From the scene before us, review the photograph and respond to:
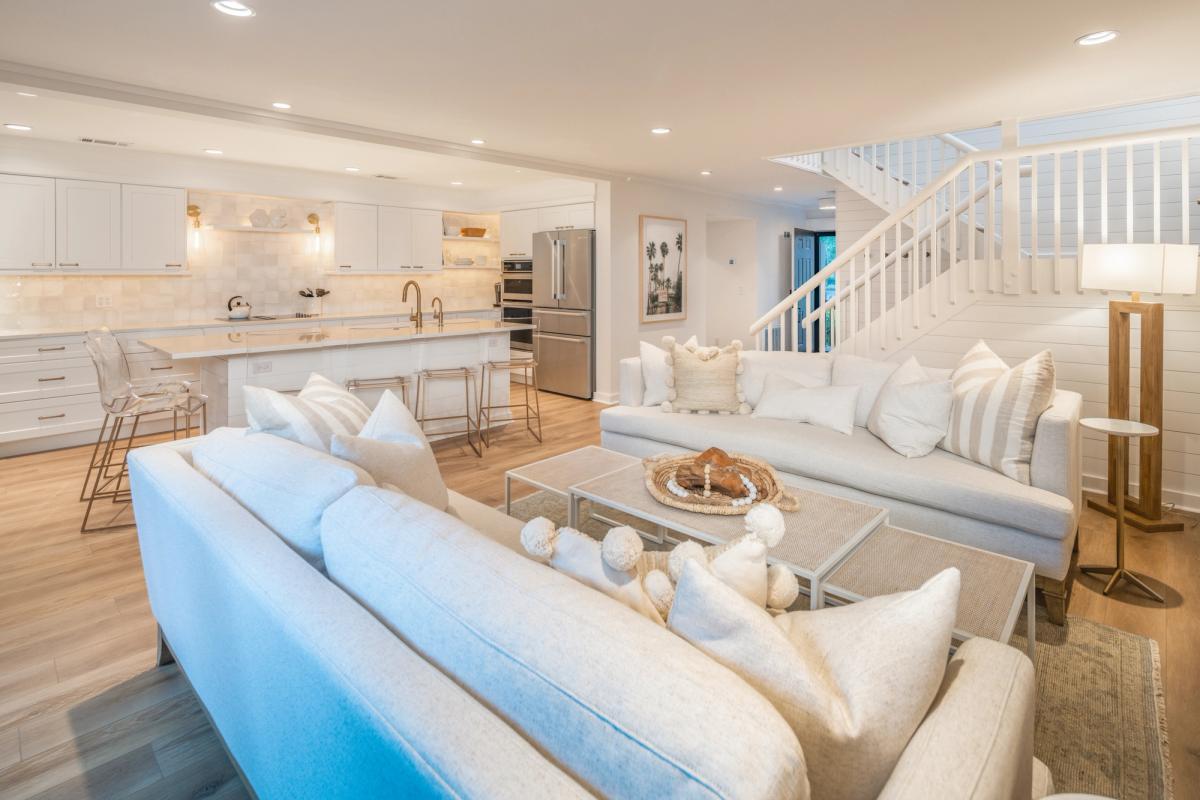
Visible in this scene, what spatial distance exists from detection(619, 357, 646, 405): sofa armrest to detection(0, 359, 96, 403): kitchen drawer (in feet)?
14.0

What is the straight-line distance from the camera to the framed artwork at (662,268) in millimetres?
7160

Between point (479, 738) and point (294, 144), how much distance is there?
5.72 m

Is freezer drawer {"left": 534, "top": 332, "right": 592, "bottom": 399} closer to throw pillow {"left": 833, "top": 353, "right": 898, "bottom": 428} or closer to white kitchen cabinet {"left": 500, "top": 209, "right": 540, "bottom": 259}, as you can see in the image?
white kitchen cabinet {"left": 500, "top": 209, "right": 540, "bottom": 259}

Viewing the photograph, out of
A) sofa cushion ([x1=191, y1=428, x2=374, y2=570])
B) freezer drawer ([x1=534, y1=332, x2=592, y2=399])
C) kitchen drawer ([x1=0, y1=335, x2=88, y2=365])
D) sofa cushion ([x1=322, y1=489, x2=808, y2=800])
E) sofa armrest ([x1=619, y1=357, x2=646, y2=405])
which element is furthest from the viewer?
freezer drawer ([x1=534, y1=332, x2=592, y2=399])

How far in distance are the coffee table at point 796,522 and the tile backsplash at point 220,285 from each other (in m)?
5.25

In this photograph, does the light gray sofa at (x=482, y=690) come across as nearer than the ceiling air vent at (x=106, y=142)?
Yes

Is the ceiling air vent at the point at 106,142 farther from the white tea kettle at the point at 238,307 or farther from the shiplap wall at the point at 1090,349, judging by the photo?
the shiplap wall at the point at 1090,349

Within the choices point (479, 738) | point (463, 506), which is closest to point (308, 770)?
point (479, 738)

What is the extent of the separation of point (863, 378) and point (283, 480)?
309cm

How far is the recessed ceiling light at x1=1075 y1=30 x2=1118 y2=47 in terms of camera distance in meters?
2.96

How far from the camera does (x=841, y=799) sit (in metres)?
0.82

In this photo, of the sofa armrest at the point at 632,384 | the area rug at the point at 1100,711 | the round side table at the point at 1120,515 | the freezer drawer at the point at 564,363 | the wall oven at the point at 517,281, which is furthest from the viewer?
the wall oven at the point at 517,281

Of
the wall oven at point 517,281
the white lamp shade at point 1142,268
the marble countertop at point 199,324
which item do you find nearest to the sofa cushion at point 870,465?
the white lamp shade at point 1142,268

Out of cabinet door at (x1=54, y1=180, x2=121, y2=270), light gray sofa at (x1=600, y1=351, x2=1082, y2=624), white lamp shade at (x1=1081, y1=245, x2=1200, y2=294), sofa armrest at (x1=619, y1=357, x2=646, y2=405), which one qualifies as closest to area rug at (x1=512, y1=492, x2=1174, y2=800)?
light gray sofa at (x1=600, y1=351, x2=1082, y2=624)
